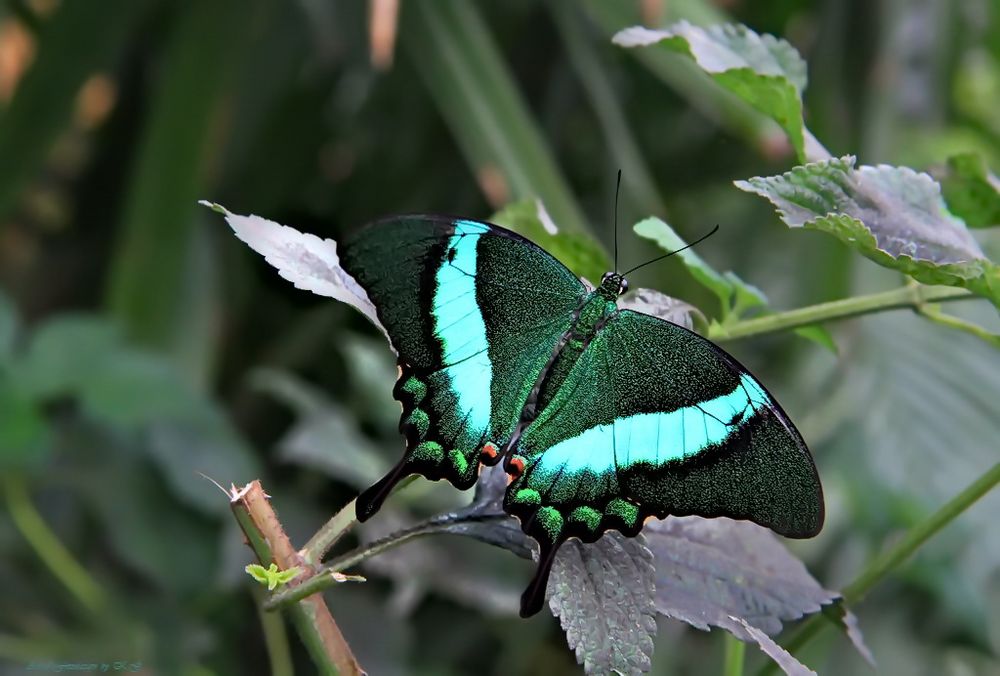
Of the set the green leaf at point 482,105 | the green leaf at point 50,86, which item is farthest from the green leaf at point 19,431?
the green leaf at point 482,105

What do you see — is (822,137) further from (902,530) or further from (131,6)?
(131,6)

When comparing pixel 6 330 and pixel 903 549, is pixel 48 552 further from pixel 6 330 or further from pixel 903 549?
pixel 903 549

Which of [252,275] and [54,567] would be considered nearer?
[54,567]

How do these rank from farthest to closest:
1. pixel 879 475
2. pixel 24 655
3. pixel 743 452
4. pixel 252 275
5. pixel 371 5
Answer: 1. pixel 252 275
2. pixel 371 5
3. pixel 879 475
4. pixel 24 655
5. pixel 743 452

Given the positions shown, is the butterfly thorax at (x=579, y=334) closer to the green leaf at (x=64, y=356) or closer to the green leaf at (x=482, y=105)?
the green leaf at (x=482, y=105)

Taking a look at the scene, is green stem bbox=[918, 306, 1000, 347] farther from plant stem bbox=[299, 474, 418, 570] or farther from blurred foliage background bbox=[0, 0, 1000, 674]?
blurred foliage background bbox=[0, 0, 1000, 674]

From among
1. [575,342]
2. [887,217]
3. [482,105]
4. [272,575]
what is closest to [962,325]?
[887,217]

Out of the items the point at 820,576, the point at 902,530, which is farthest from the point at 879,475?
the point at 820,576
